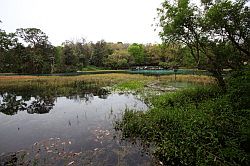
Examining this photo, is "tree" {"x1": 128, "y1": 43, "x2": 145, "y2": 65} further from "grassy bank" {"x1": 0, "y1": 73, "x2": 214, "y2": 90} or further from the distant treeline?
"grassy bank" {"x1": 0, "y1": 73, "x2": 214, "y2": 90}

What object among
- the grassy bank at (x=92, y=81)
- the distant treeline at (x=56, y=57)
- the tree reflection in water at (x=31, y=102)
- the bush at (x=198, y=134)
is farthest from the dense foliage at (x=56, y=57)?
the bush at (x=198, y=134)

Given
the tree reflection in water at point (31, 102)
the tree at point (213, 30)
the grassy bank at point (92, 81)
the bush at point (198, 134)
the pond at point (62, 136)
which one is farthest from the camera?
the grassy bank at point (92, 81)

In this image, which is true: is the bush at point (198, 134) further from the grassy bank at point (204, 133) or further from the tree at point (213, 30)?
the tree at point (213, 30)

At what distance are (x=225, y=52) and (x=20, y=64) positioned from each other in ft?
196

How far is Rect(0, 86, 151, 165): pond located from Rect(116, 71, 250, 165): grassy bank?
33.1 inches

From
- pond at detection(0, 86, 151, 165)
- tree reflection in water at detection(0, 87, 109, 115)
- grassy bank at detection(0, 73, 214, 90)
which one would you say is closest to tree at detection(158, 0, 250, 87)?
pond at detection(0, 86, 151, 165)

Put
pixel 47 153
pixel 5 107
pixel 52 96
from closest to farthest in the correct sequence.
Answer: pixel 47 153 < pixel 5 107 < pixel 52 96

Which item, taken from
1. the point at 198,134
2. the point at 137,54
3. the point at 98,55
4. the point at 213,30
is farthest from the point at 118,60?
the point at 198,134

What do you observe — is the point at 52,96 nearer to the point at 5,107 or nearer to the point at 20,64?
the point at 5,107

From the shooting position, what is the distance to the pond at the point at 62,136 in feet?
25.3

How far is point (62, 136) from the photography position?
10328 millimetres

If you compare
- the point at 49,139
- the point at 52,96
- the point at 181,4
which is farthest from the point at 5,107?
the point at 181,4

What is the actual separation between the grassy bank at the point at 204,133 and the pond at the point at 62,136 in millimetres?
840

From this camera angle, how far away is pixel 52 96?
22.1 metres
